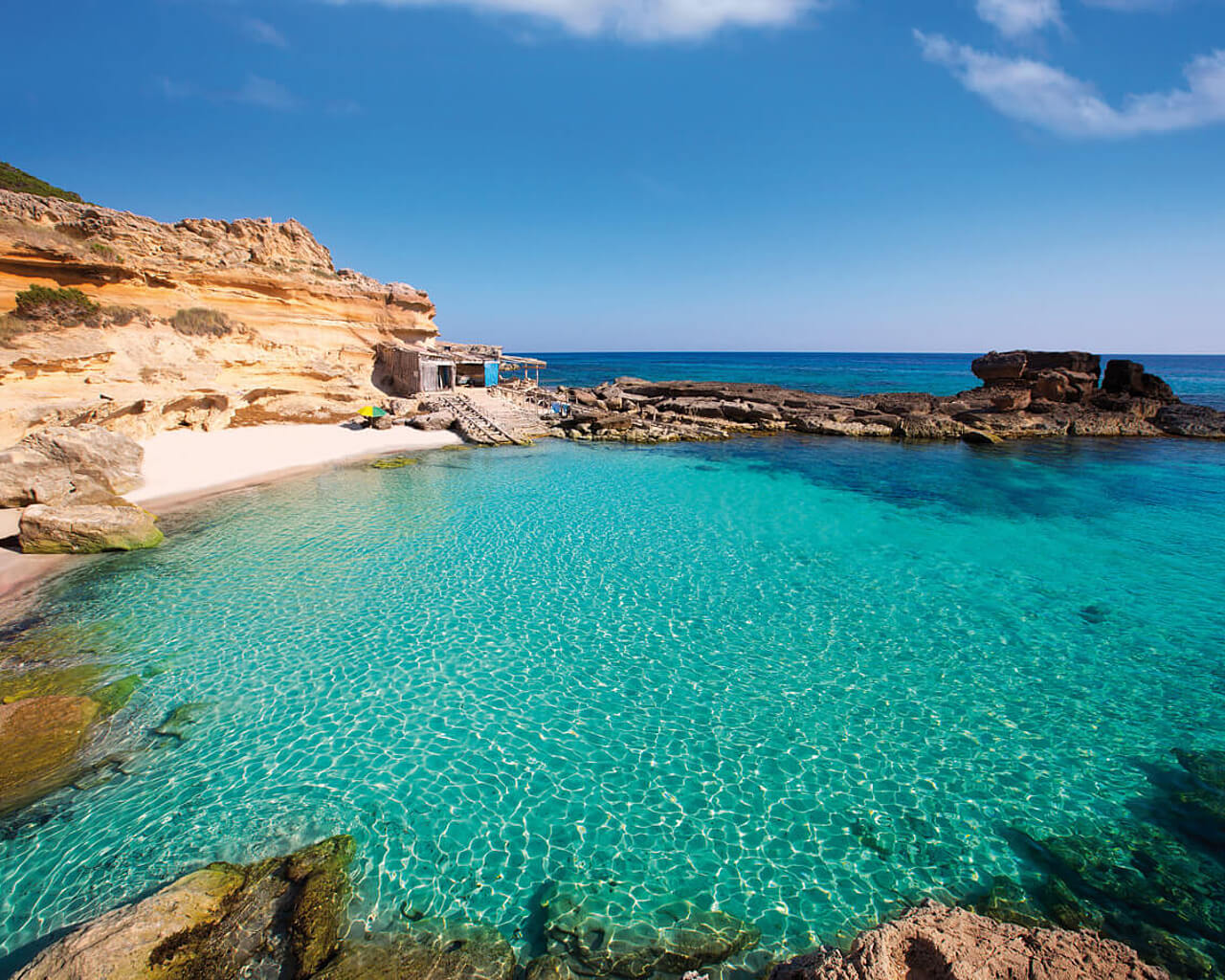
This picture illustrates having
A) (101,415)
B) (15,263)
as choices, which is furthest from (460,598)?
(15,263)

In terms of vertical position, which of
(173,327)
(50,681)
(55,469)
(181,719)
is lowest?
(181,719)

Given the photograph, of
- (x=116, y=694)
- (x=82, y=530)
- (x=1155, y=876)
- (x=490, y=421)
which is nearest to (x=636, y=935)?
(x=1155, y=876)

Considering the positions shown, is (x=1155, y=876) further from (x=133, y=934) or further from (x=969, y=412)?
(x=969, y=412)

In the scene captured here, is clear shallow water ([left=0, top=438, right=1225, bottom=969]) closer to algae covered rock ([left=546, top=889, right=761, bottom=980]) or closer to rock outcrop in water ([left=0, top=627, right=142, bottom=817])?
algae covered rock ([left=546, top=889, right=761, bottom=980])

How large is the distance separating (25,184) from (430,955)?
4039 cm

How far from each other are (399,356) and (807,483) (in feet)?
73.8

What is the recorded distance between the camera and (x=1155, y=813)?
18.6 feet

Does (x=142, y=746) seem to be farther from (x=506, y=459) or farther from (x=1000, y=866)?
(x=506, y=459)

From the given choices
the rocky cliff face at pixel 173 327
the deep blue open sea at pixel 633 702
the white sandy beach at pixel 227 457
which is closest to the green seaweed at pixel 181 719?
the deep blue open sea at pixel 633 702

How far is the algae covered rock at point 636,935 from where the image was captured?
4.18 m

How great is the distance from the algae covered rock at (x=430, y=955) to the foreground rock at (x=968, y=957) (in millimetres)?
2174

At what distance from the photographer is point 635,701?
737cm

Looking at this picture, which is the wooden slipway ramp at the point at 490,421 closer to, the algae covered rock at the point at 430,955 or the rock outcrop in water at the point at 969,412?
the rock outcrop in water at the point at 969,412

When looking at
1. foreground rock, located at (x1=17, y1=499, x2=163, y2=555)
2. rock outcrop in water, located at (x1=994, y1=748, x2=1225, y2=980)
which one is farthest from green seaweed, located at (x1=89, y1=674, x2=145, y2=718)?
rock outcrop in water, located at (x1=994, y1=748, x2=1225, y2=980)
